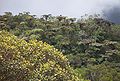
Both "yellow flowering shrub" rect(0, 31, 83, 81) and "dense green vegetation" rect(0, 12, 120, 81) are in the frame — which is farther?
"dense green vegetation" rect(0, 12, 120, 81)

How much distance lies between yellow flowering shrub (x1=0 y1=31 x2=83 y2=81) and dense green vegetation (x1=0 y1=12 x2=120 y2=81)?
51.8ft

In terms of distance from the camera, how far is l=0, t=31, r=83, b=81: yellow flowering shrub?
12.1 meters

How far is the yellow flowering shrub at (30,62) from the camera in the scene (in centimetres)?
1207

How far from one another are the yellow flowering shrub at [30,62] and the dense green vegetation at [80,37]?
51.8ft

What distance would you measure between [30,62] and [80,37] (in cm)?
3046

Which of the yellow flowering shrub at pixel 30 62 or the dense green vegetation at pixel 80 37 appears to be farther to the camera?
the dense green vegetation at pixel 80 37

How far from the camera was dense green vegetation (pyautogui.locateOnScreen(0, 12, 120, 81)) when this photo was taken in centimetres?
3368

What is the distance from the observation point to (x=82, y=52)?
1592 inches

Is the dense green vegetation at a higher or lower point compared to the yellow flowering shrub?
lower

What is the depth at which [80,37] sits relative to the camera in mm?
43344

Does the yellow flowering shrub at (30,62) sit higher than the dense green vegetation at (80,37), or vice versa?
the yellow flowering shrub at (30,62)

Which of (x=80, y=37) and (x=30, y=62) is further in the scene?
(x=80, y=37)

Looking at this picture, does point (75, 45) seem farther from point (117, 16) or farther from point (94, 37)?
point (117, 16)

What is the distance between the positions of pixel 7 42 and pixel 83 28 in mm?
33766
